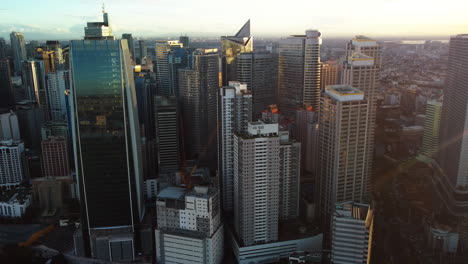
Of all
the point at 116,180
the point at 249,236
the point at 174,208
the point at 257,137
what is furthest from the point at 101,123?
the point at 249,236

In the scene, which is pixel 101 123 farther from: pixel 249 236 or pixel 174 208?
pixel 249 236

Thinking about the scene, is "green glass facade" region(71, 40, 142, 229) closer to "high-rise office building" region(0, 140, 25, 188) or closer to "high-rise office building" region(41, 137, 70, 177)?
"high-rise office building" region(41, 137, 70, 177)

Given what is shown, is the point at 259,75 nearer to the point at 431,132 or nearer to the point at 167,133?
the point at 167,133

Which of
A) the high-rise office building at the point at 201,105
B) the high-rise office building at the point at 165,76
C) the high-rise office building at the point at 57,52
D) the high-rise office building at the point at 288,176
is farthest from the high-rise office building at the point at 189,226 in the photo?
the high-rise office building at the point at 57,52

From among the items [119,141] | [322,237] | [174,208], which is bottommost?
[322,237]

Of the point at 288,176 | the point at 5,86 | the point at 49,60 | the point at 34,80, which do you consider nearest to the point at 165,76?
the point at 34,80

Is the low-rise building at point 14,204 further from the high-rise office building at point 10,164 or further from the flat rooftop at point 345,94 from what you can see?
the flat rooftop at point 345,94
